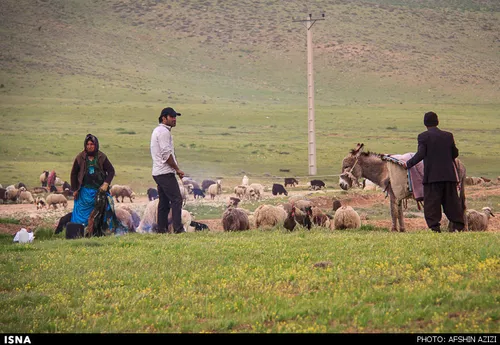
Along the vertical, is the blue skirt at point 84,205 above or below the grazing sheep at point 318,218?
above

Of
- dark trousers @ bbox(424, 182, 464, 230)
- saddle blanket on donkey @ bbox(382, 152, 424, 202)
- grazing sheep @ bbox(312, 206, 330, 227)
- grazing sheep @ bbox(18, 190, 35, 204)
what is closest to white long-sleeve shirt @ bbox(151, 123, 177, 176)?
saddle blanket on donkey @ bbox(382, 152, 424, 202)

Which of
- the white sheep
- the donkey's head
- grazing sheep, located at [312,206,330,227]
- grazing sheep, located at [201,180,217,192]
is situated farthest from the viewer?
grazing sheep, located at [201,180,217,192]

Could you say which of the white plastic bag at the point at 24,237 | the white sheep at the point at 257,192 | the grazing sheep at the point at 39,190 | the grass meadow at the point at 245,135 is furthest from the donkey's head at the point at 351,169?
the grazing sheep at the point at 39,190

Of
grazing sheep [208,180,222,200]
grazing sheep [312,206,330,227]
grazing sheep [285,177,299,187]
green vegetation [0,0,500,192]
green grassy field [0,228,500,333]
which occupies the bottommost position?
green grassy field [0,228,500,333]

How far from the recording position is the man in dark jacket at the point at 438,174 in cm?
1171

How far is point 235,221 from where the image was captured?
15234mm

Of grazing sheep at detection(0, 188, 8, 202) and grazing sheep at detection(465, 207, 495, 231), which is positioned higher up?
grazing sheep at detection(0, 188, 8, 202)

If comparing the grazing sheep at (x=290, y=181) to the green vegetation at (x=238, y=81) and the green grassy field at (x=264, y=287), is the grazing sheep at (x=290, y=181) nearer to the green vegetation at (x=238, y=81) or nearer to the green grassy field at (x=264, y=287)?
the green vegetation at (x=238, y=81)

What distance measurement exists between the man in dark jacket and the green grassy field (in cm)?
107

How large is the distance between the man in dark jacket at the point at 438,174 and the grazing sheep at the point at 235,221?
422 cm

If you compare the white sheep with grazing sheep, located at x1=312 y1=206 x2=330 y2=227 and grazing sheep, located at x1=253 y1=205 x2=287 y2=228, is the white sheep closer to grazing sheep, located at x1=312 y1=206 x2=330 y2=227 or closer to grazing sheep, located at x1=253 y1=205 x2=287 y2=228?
grazing sheep, located at x1=312 y1=206 x2=330 y2=227

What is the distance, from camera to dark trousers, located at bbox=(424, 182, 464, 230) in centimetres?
1186

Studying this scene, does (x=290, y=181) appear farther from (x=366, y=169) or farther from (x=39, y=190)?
(x=366, y=169)

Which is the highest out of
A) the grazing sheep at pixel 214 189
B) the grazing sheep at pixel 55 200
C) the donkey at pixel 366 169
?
the donkey at pixel 366 169
